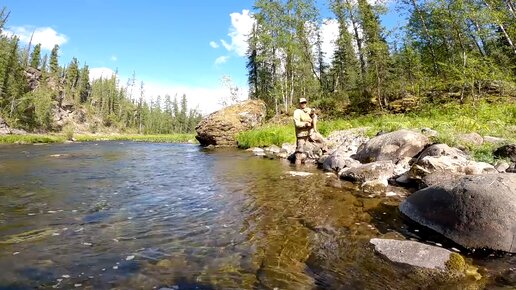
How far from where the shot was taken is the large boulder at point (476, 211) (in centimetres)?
509

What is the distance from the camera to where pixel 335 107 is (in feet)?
118

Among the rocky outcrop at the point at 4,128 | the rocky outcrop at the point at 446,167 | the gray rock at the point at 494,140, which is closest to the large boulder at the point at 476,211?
the rocky outcrop at the point at 446,167

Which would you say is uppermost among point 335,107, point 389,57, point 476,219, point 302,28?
point 302,28

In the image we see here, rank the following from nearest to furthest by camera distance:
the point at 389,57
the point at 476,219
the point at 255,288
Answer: the point at 255,288 < the point at 476,219 < the point at 389,57

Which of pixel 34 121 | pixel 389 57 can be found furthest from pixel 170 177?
pixel 34 121

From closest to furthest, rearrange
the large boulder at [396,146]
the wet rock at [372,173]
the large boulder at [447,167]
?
the large boulder at [447,167] < the wet rock at [372,173] < the large boulder at [396,146]

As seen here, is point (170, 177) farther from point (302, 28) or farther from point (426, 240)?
point (302, 28)

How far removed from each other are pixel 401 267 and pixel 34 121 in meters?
Result: 92.9

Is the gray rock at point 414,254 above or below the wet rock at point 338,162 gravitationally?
below

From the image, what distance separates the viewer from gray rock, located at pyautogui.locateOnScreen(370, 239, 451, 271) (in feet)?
14.6

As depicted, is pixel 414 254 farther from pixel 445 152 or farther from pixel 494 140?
pixel 494 140

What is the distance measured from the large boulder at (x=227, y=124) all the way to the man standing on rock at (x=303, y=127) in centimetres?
1377

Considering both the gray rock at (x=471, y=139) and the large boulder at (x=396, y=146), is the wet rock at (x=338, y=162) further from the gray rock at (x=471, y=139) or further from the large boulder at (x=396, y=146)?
the gray rock at (x=471, y=139)

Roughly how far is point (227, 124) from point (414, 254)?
85.8 feet
